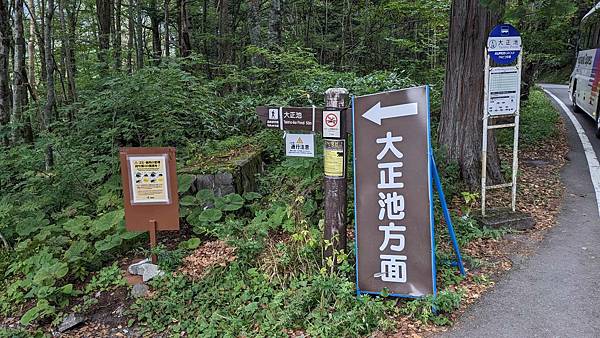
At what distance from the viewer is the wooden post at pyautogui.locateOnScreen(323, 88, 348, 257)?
4012 millimetres

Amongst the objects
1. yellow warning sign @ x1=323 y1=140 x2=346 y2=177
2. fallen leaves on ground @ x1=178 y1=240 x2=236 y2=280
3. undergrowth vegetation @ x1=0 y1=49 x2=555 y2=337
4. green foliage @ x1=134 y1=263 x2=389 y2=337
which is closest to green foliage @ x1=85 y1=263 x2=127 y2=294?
undergrowth vegetation @ x1=0 y1=49 x2=555 y2=337

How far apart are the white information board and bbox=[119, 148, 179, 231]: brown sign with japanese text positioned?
13.6 feet

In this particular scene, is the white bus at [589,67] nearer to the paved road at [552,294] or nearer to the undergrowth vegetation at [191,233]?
the undergrowth vegetation at [191,233]

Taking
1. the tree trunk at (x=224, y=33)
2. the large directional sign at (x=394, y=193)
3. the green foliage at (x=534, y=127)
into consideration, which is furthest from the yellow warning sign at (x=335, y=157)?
the tree trunk at (x=224, y=33)

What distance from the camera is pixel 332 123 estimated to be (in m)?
4.01

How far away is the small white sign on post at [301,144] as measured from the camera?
4184 mm

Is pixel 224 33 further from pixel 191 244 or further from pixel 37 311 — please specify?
pixel 37 311

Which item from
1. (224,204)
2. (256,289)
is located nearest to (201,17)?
(224,204)

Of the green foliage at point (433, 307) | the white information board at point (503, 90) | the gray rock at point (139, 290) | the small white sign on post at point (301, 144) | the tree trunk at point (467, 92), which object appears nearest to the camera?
the green foliage at point (433, 307)

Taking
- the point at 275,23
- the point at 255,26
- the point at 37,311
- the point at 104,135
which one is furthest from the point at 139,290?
the point at 255,26

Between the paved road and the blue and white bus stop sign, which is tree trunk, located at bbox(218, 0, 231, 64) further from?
the paved road

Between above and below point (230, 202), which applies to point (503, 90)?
above

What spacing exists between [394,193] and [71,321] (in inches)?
139

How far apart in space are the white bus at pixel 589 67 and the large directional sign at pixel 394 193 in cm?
871
